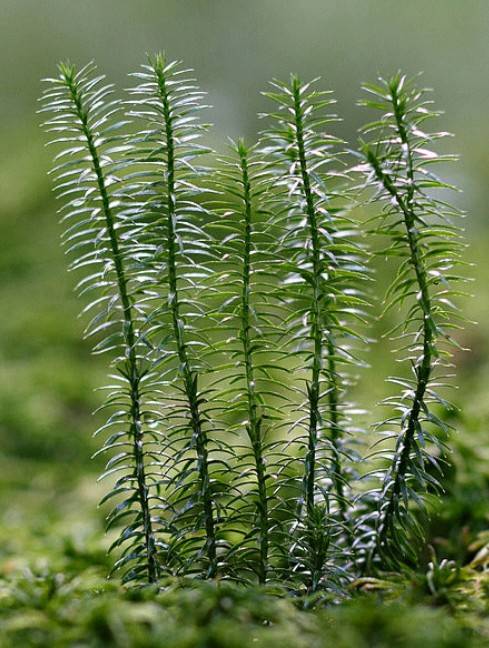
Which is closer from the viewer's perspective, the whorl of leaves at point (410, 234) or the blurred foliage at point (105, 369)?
the blurred foliage at point (105, 369)

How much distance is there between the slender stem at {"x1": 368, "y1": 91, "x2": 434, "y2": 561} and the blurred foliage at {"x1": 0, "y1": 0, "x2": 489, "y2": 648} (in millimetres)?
216

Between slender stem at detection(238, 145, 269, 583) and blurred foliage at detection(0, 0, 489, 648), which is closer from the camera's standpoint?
blurred foliage at detection(0, 0, 489, 648)

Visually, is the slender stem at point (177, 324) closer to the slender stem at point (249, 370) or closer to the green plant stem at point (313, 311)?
the slender stem at point (249, 370)

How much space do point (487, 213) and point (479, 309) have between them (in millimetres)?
2296

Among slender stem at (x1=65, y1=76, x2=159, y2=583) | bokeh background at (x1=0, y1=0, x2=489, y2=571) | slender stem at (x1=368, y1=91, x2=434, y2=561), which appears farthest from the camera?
bokeh background at (x1=0, y1=0, x2=489, y2=571)

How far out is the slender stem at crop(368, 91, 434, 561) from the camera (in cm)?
125

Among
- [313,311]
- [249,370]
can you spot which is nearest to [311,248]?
[313,311]

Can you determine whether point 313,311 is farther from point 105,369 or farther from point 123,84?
point 123,84

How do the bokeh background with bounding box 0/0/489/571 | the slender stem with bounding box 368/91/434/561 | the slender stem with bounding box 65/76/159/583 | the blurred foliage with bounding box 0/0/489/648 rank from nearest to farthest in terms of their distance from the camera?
the blurred foliage with bounding box 0/0/489/648 → the slender stem with bounding box 368/91/434/561 → the slender stem with bounding box 65/76/159/583 → the bokeh background with bounding box 0/0/489/571

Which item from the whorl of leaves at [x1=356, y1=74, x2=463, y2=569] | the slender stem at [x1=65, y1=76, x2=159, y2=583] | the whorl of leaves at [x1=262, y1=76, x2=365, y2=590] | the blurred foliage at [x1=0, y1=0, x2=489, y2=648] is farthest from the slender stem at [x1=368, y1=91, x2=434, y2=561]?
the slender stem at [x1=65, y1=76, x2=159, y2=583]

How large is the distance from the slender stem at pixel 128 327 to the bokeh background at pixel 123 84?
2.67ft

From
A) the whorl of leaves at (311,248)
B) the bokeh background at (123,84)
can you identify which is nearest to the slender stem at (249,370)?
the whorl of leaves at (311,248)

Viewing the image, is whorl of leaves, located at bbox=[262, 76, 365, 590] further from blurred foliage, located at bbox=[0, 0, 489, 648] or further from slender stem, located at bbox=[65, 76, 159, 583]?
slender stem, located at bbox=[65, 76, 159, 583]

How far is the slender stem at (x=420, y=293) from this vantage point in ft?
4.09
